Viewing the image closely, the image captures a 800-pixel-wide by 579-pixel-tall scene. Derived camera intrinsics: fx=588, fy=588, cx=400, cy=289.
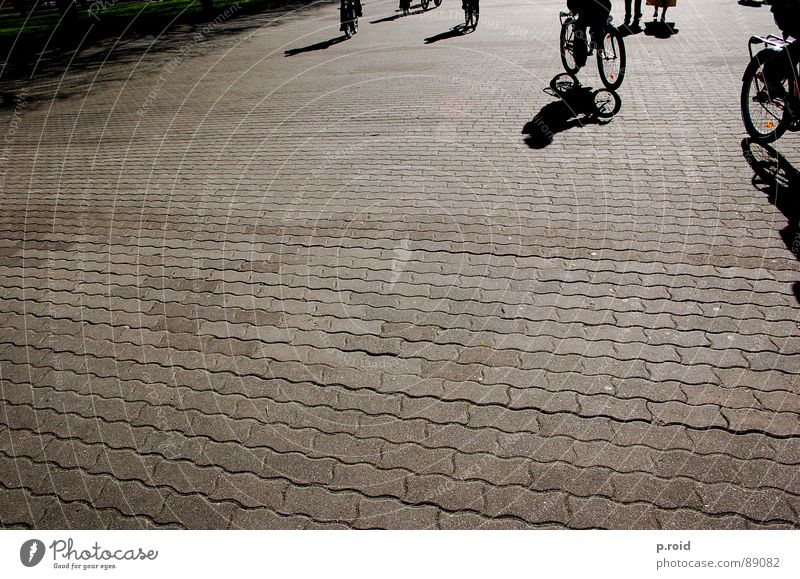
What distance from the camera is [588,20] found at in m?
9.25

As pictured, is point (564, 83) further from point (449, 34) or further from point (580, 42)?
point (449, 34)

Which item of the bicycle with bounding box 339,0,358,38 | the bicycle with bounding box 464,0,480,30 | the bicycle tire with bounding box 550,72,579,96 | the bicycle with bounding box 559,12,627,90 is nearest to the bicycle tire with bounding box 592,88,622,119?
the bicycle with bounding box 559,12,627,90

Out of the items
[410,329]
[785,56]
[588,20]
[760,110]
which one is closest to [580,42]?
[588,20]

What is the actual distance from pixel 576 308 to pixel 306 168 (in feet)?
15.4

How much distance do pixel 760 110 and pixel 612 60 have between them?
10.1ft

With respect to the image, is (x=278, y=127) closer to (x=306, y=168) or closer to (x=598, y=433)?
(x=306, y=168)

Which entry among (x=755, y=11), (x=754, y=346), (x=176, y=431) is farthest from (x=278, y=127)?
(x=755, y=11)

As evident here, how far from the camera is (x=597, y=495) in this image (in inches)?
114

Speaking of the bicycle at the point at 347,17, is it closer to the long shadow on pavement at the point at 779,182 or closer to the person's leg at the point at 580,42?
the person's leg at the point at 580,42

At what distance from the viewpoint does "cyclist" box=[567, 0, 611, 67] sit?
912 centimetres

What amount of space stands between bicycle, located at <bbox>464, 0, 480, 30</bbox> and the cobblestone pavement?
31.0 feet

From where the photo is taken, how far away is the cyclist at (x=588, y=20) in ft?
29.9

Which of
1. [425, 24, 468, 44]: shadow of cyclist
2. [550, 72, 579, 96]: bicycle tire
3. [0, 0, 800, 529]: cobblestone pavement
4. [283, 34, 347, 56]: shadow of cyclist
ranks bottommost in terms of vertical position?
[425, 24, 468, 44]: shadow of cyclist

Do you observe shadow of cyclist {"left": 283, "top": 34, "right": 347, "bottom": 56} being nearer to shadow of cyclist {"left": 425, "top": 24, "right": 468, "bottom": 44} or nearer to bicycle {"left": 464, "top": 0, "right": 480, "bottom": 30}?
shadow of cyclist {"left": 425, "top": 24, "right": 468, "bottom": 44}
